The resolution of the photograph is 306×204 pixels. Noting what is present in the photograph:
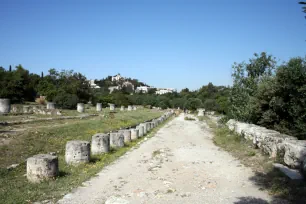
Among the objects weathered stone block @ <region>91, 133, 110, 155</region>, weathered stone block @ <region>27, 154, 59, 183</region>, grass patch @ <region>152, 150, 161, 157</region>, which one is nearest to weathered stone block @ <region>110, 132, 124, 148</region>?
weathered stone block @ <region>91, 133, 110, 155</region>

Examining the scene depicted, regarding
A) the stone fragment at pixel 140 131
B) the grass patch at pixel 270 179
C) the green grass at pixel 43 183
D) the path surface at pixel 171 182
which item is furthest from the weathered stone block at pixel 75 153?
the stone fragment at pixel 140 131

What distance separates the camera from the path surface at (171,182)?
600 cm

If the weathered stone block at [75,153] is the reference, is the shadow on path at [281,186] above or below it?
below

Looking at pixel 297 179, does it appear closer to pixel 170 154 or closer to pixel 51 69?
pixel 170 154

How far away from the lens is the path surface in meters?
6.00

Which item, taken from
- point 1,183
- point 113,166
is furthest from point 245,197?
point 1,183

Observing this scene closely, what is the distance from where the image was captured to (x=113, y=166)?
8984 mm

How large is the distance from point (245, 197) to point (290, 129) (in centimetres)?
988

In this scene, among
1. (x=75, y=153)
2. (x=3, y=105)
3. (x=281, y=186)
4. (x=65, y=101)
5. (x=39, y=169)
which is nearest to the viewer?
(x=281, y=186)

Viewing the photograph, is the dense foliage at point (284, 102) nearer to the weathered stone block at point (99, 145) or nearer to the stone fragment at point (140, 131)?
the stone fragment at point (140, 131)

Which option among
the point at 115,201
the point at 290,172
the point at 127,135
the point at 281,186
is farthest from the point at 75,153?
the point at 290,172

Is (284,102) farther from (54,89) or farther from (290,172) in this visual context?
(54,89)

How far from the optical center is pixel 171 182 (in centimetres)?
722

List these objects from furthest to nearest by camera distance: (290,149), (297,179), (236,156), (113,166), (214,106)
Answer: (214,106), (236,156), (113,166), (290,149), (297,179)
